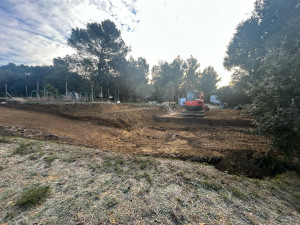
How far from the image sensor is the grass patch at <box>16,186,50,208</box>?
207cm

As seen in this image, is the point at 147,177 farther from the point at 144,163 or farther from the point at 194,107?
the point at 194,107

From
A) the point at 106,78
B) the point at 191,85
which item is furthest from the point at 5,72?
the point at 191,85

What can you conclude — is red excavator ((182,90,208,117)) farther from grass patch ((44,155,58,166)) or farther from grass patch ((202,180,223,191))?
grass patch ((44,155,58,166))

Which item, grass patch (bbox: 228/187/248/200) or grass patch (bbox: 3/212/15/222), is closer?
grass patch (bbox: 3/212/15/222)

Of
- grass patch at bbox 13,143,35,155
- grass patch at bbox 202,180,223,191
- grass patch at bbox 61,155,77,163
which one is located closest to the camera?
grass patch at bbox 202,180,223,191

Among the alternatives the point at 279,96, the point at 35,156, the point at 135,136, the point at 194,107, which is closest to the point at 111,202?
the point at 35,156

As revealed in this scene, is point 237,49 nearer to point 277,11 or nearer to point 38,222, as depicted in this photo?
point 277,11

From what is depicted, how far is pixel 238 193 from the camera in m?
2.75

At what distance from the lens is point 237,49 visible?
16250 mm

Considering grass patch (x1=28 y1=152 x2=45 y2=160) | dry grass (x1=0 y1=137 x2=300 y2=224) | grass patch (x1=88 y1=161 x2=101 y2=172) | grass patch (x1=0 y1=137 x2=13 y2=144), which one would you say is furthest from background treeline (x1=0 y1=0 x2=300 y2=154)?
grass patch (x1=0 y1=137 x2=13 y2=144)

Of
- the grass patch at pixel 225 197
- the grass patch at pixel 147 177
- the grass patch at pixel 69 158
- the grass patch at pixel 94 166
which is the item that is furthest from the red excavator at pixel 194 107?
the grass patch at pixel 69 158

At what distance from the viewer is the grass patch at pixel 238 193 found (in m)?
2.68

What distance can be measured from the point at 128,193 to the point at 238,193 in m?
2.33

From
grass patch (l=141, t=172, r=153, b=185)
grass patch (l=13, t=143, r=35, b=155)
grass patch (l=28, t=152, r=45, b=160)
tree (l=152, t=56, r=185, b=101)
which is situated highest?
tree (l=152, t=56, r=185, b=101)
